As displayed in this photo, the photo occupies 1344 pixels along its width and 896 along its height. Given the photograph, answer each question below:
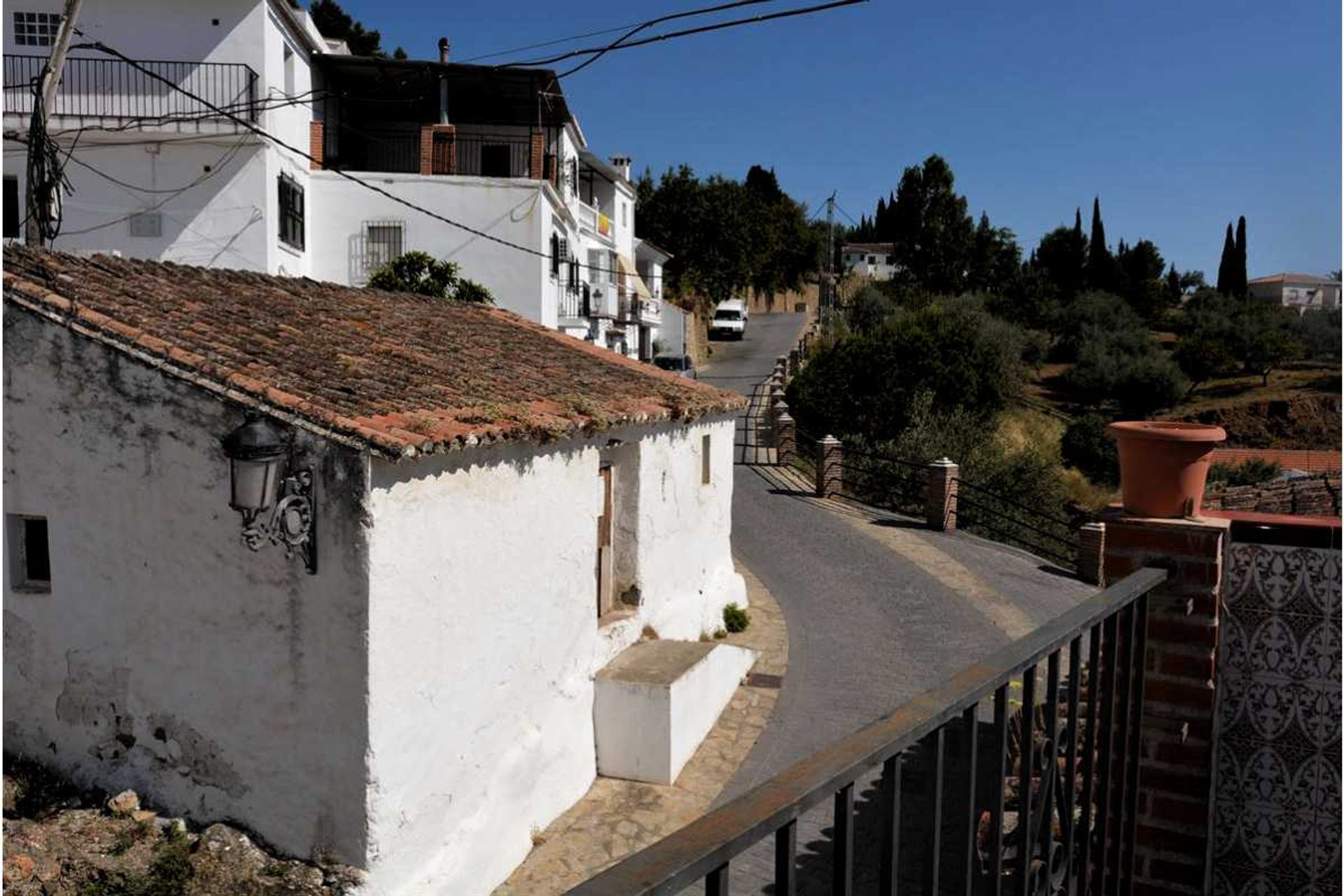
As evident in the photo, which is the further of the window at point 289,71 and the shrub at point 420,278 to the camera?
the window at point 289,71

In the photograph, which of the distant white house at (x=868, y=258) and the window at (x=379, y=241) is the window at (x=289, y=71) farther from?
the distant white house at (x=868, y=258)

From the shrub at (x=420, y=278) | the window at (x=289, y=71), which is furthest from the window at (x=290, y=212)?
the shrub at (x=420, y=278)

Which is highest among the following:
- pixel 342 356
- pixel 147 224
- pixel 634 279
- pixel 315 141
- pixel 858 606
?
pixel 315 141

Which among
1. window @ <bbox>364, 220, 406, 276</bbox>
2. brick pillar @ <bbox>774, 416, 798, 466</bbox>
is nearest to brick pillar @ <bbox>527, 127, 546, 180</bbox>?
window @ <bbox>364, 220, 406, 276</bbox>

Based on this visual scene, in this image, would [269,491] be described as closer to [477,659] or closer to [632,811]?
[477,659]

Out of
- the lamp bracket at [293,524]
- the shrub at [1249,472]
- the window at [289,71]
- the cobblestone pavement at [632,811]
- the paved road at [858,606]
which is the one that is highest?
the window at [289,71]

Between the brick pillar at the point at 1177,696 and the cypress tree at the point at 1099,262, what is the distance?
205 ft

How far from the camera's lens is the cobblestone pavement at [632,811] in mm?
7582

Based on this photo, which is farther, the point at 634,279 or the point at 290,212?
the point at 634,279

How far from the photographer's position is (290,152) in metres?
20.8

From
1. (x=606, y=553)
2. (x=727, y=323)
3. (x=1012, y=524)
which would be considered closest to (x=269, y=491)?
(x=606, y=553)

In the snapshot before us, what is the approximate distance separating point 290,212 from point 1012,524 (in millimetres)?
16691

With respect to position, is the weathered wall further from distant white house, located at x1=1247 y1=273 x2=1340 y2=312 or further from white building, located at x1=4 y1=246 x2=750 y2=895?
distant white house, located at x1=1247 y1=273 x2=1340 y2=312

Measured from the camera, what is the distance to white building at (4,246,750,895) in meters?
6.20
